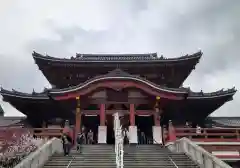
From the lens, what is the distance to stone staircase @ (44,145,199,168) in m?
15.0

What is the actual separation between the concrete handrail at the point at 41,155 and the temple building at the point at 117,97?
4.76 meters

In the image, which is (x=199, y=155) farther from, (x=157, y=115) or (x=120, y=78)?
(x=120, y=78)

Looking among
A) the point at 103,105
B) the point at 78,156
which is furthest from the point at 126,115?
the point at 78,156

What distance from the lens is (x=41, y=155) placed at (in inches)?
581

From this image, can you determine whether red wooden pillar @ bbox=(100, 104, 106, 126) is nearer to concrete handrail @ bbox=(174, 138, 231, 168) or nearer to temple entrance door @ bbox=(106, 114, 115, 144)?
temple entrance door @ bbox=(106, 114, 115, 144)

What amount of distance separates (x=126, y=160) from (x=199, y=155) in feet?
11.9

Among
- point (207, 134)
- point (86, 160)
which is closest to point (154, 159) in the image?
point (86, 160)

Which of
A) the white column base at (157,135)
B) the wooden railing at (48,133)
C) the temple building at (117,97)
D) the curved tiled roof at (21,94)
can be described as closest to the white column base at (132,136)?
the temple building at (117,97)

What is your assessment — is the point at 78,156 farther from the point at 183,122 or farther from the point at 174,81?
the point at 174,81

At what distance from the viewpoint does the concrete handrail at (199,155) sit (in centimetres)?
1285

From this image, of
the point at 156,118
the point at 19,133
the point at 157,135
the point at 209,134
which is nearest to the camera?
the point at 19,133

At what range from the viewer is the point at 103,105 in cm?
2322

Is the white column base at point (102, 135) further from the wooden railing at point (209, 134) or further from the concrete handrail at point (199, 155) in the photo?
the concrete handrail at point (199, 155)

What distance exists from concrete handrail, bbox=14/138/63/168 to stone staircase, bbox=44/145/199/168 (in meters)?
0.31
